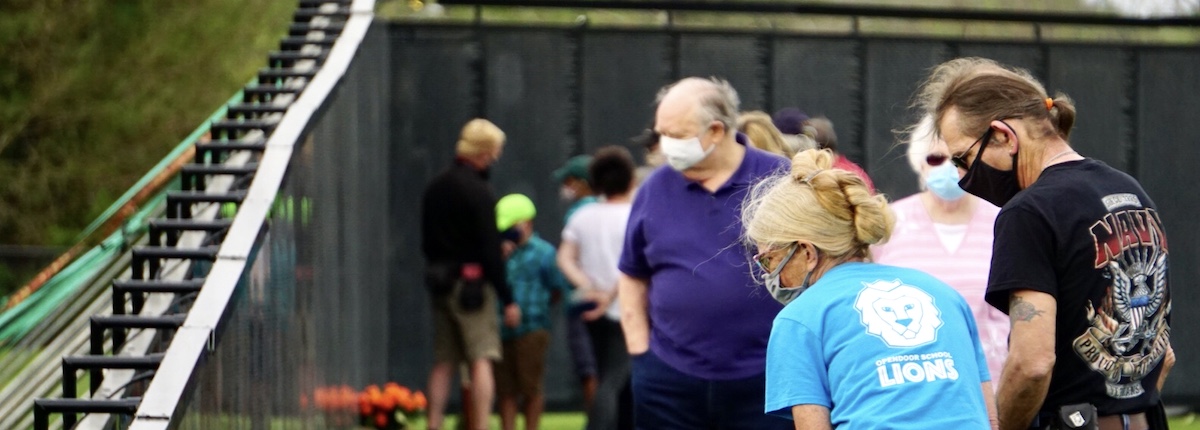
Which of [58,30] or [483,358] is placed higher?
[58,30]

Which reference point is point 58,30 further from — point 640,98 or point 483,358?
point 483,358

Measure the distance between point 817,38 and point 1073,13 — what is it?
198 cm

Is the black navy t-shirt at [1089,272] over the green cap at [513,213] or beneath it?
over

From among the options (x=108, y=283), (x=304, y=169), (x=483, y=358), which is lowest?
(x=483, y=358)

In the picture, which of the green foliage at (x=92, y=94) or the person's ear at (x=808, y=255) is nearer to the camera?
the person's ear at (x=808, y=255)

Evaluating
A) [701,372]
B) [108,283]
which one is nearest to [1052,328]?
[701,372]

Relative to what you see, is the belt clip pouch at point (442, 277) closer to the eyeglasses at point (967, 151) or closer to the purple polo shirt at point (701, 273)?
the purple polo shirt at point (701, 273)

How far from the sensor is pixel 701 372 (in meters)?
4.87

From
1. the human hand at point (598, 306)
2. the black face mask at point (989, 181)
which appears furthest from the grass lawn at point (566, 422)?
the black face mask at point (989, 181)

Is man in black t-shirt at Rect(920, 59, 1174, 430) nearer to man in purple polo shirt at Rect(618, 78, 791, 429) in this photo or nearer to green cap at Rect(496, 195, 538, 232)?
man in purple polo shirt at Rect(618, 78, 791, 429)

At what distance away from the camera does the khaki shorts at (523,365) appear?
8.79m

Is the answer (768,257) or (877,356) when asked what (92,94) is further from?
(877,356)

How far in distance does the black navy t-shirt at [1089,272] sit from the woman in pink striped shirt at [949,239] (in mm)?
1425

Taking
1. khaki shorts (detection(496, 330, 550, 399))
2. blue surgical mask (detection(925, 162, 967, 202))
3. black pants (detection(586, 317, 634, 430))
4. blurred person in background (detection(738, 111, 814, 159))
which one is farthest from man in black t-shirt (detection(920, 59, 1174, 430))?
khaki shorts (detection(496, 330, 550, 399))
